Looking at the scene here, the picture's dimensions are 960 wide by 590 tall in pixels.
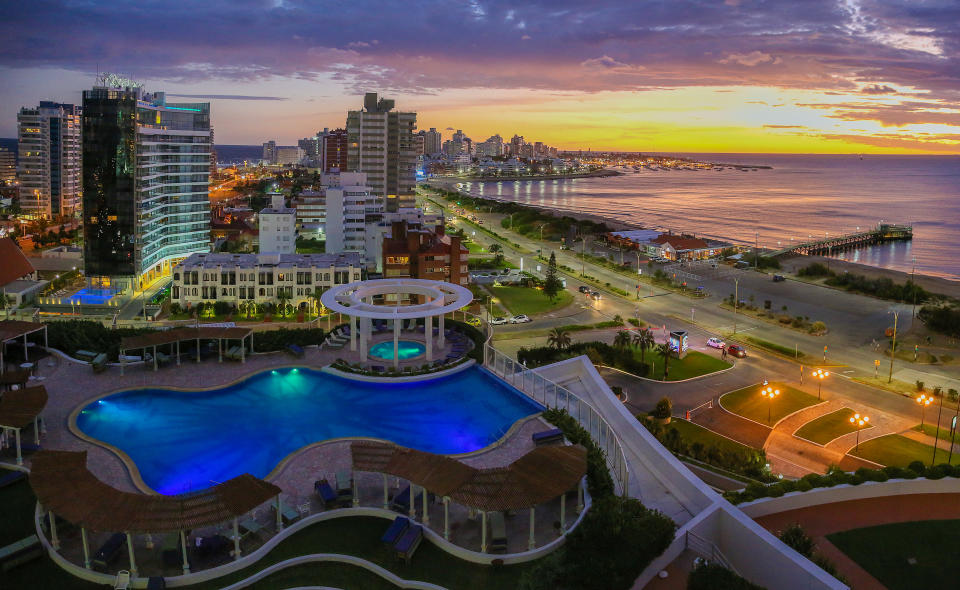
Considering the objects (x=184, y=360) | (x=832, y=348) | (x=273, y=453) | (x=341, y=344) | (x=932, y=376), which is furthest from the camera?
(x=832, y=348)

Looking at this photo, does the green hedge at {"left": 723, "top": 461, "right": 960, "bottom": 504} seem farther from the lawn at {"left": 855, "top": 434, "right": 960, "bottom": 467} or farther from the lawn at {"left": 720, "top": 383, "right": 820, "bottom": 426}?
the lawn at {"left": 720, "top": 383, "right": 820, "bottom": 426}

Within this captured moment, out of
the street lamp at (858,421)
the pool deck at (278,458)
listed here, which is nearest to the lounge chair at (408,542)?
the pool deck at (278,458)

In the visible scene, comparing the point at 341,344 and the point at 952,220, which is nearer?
the point at 341,344

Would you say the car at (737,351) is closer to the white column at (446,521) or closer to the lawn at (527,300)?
the lawn at (527,300)

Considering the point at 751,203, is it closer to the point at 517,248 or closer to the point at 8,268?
the point at 517,248

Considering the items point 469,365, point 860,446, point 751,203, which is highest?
point 751,203

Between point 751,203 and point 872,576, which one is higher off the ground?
point 751,203

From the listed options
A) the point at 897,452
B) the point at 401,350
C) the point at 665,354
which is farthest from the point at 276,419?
the point at 897,452

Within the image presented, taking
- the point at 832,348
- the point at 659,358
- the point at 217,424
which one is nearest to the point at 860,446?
the point at 659,358
